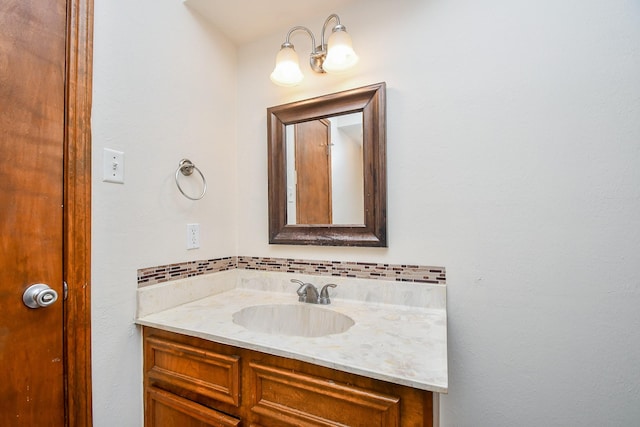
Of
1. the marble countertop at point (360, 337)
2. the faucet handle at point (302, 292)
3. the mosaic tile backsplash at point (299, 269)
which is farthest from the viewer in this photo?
the faucet handle at point (302, 292)

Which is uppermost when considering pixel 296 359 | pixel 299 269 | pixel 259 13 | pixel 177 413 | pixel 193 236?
pixel 259 13

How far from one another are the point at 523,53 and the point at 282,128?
3.32 ft

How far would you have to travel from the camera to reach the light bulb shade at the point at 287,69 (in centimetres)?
132

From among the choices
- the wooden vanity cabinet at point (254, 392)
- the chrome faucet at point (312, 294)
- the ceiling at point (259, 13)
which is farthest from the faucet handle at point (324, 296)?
the ceiling at point (259, 13)

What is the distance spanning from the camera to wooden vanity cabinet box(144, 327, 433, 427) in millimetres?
704

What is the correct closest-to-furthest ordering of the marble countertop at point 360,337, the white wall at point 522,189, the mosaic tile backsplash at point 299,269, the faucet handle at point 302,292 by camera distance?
the marble countertop at point 360,337
the white wall at point 522,189
the mosaic tile backsplash at point 299,269
the faucet handle at point 302,292

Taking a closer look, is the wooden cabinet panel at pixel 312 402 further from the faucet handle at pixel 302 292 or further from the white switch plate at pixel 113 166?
the white switch plate at pixel 113 166

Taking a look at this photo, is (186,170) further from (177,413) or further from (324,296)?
(177,413)

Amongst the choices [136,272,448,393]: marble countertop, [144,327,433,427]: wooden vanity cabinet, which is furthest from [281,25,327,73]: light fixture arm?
[144,327,433,427]: wooden vanity cabinet

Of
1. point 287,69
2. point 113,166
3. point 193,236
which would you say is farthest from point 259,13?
point 193,236

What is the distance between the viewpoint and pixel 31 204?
2.70 feet

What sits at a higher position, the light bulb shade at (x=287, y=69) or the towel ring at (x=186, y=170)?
the light bulb shade at (x=287, y=69)

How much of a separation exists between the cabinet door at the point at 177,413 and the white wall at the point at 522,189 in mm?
771

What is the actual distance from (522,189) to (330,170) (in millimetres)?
745
